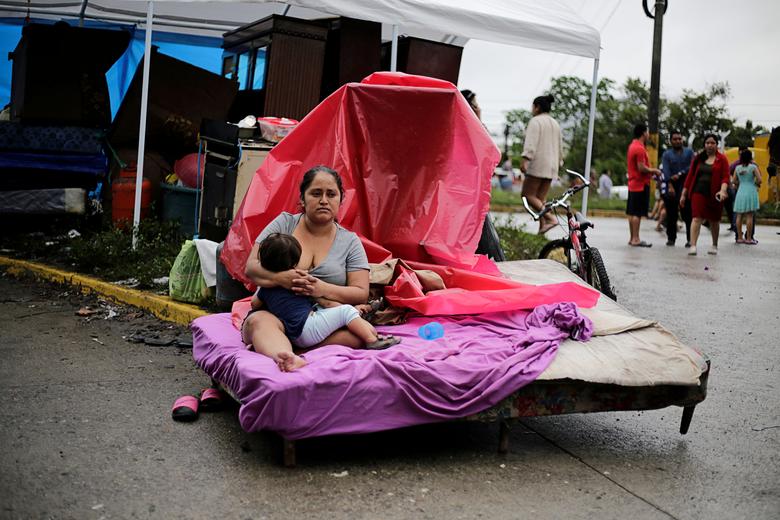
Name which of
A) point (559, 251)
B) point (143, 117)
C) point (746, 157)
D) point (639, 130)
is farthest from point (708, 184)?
point (143, 117)

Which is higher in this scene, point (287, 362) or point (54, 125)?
point (54, 125)

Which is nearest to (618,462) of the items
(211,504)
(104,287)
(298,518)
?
(298,518)

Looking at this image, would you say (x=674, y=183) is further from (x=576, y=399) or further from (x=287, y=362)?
(x=287, y=362)

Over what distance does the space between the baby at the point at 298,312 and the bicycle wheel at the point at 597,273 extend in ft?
10.2

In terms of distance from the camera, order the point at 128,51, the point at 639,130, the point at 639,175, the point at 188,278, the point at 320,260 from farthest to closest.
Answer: the point at 639,175
the point at 639,130
the point at 128,51
the point at 188,278
the point at 320,260

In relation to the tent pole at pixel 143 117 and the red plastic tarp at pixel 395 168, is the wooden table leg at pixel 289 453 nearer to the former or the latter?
the red plastic tarp at pixel 395 168

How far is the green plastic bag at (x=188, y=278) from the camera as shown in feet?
22.2

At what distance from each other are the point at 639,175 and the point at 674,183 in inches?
63.1

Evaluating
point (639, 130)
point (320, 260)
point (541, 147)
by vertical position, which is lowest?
point (320, 260)

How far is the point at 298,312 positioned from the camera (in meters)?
4.26

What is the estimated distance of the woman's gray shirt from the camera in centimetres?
457

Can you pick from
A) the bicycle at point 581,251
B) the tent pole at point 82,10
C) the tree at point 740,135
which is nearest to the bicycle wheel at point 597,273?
the bicycle at point 581,251

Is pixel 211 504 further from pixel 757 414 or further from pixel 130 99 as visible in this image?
pixel 130 99

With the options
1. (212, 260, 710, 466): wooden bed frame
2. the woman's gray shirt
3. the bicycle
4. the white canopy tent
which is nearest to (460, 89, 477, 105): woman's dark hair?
the white canopy tent
